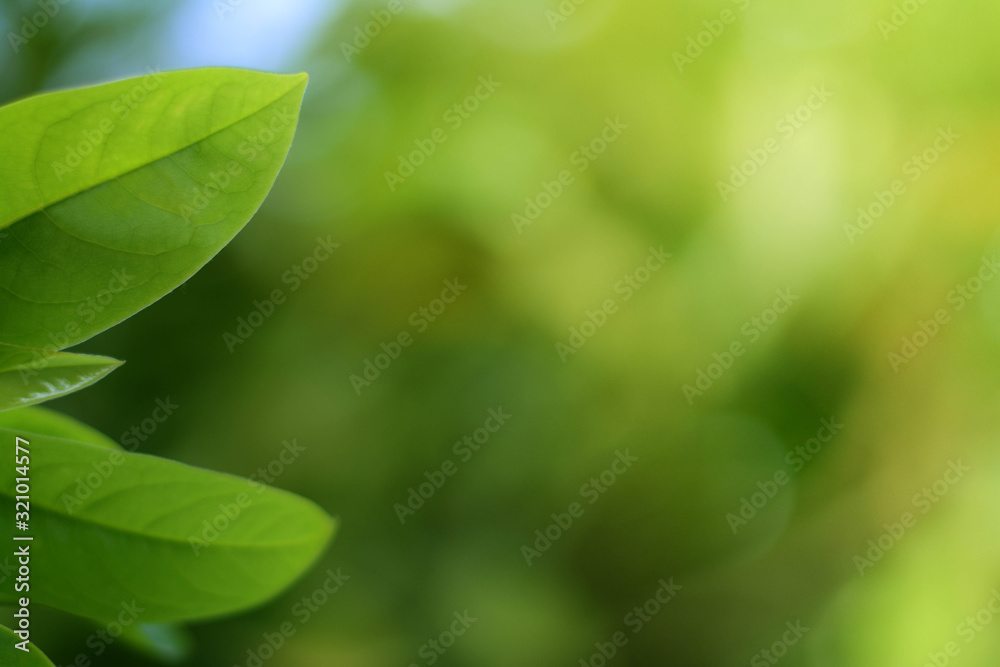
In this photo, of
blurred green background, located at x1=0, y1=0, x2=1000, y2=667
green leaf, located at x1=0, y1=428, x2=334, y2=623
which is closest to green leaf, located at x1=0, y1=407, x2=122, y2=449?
green leaf, located at x1=0, y1=428, x2=334, y2=623

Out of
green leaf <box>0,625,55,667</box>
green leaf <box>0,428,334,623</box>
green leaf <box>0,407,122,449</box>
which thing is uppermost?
green leaf <box>0,428,334,623</box>

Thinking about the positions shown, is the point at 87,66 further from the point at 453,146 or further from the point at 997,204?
the point at 997,204

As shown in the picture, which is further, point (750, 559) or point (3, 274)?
point (750, 559)

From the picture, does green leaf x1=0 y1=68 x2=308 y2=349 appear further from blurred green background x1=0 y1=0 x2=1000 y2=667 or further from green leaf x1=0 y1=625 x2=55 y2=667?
blurred green background x1=0 y1=0 x2=1000 y2=667

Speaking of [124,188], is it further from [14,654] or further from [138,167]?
[14,654]

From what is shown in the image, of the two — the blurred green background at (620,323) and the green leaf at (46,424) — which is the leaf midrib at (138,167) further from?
the blurred green background at (620,323)

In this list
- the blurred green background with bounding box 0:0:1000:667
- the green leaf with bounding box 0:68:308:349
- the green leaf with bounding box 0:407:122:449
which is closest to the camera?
the green leaf with bounding box 0:68:308:349

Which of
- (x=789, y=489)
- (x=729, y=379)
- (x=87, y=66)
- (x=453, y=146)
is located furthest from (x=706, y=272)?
(x=87, y=66)
